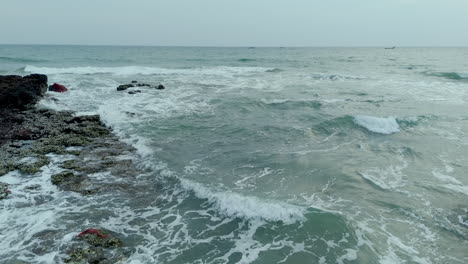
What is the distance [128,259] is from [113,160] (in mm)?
6245

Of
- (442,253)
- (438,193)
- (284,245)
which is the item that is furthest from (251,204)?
(438,193)

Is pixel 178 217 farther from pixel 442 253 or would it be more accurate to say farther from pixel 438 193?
pixel 438 193

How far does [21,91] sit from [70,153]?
11.2 metres

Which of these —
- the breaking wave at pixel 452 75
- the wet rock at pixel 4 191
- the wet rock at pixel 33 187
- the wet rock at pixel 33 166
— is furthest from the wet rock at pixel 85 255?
the breaking wave at pixel 452 75

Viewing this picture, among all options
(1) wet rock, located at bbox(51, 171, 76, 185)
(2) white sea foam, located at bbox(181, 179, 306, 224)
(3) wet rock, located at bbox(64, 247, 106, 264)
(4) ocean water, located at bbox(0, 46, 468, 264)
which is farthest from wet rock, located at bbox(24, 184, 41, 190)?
(2) white sea foam, located at bbox(181, 179, 306, 224)

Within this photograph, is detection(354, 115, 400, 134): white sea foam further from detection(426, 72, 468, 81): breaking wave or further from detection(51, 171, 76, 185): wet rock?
detection(426, 72, 468, 81): breaking wave

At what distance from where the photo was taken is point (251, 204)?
9203mm

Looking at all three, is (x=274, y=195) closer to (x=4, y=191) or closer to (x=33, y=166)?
(x=4, y=191)

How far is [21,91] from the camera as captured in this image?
21078mm

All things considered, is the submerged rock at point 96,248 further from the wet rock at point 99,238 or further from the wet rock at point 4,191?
the wet rock at point 4,191

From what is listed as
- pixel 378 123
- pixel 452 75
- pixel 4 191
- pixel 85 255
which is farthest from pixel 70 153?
pixel 452 75

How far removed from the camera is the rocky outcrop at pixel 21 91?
794 inches

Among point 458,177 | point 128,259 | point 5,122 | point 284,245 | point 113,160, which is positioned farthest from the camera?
point 5,122

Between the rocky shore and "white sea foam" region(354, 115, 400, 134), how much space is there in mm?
12155
